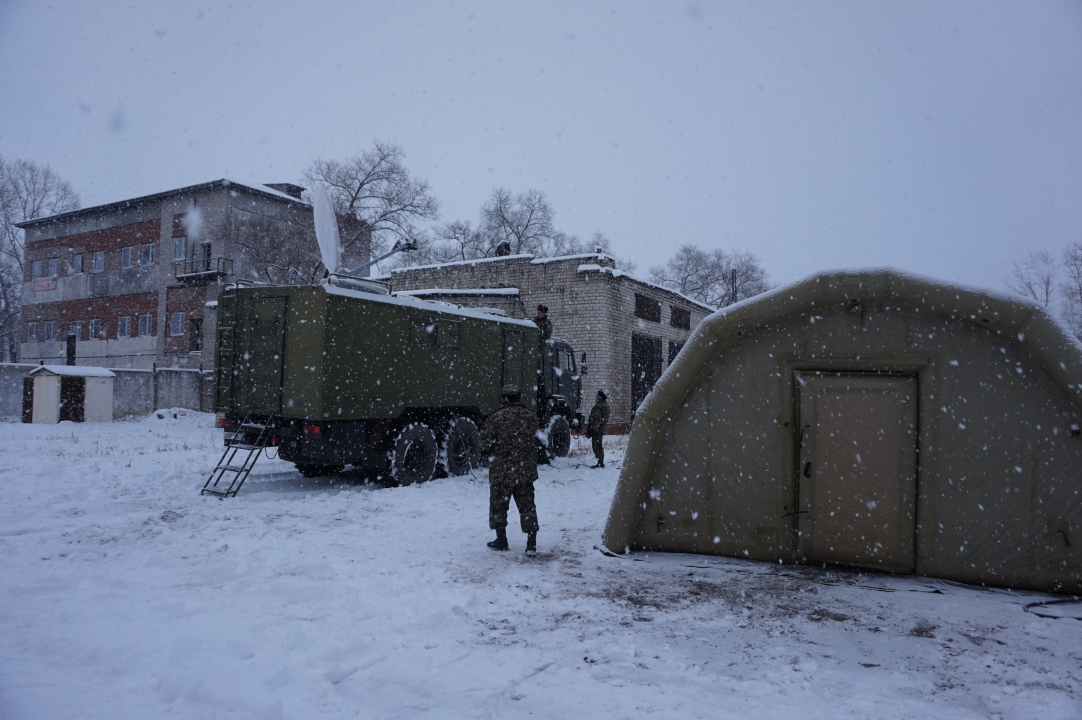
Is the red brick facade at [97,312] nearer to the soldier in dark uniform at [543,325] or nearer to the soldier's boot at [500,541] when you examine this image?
→ the soldier in dark uniform at [543,325]

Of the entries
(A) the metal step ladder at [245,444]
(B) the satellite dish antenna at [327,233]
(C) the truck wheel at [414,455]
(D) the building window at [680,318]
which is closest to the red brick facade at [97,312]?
(D) the building window at [680,318]

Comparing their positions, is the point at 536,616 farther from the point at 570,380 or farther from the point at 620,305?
the point at 620,305

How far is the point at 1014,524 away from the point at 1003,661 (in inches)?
79.2

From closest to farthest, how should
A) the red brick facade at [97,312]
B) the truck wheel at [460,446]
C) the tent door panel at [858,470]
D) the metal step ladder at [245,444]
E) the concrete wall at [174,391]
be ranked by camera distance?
the tent door panel at [858,470] < the metal step ladder at [245,444] < the truck wheel at [460,446] < the concrete wall at [174,391] < the red brick facade at [97,312]

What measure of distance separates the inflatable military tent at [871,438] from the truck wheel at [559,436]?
7.18m

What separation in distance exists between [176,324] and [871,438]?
3381 centimetres

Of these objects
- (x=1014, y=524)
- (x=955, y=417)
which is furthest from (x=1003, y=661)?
(x=955, y=417)

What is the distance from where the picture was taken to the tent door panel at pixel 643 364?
2205 cm

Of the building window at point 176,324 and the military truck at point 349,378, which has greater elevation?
the building window at point 176,324

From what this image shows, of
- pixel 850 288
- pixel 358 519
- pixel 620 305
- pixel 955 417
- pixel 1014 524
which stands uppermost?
pixel 620 305

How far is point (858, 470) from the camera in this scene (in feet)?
19.5

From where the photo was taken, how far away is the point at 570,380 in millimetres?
14508

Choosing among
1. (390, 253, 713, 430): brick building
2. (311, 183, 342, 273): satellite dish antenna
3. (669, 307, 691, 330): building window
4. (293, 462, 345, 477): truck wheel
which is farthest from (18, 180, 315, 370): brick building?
(311, 183, 342, 273): satellite dish antenna

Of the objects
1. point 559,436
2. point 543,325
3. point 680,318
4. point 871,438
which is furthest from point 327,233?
point 680,318
